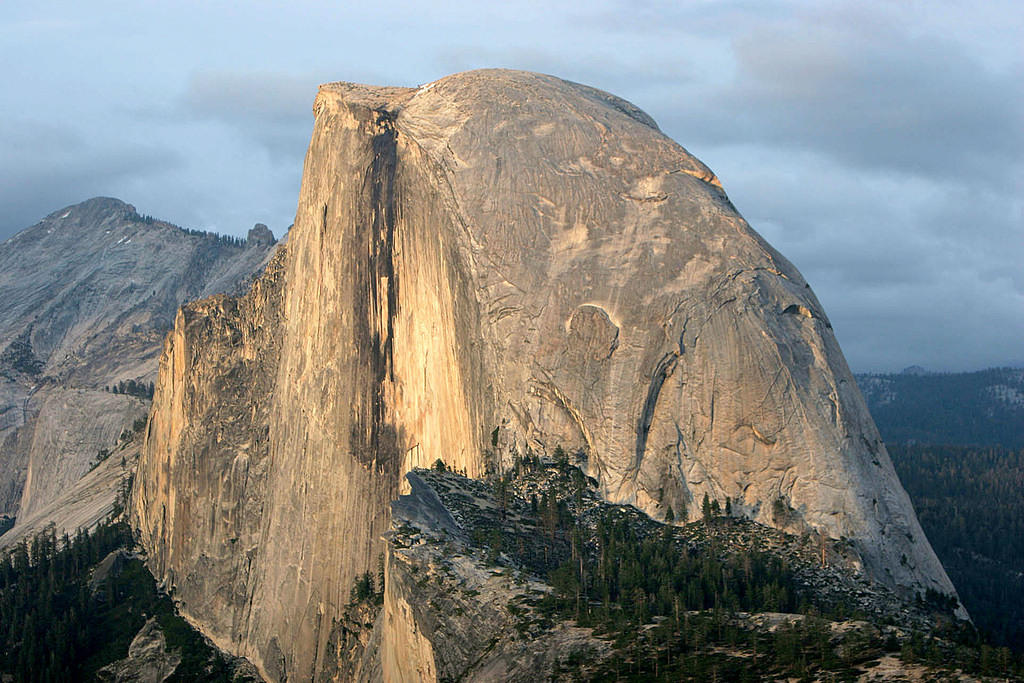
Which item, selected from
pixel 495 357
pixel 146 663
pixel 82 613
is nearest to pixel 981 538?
pixel 495 357

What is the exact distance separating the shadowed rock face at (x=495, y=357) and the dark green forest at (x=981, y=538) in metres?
30.8

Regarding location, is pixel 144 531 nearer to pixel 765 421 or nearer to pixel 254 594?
pixel 254 594

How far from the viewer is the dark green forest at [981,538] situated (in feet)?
382

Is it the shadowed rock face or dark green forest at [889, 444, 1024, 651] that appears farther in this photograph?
dark green forest at [889, 444, 1024, 651]

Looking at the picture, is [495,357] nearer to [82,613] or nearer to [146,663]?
[146,663]

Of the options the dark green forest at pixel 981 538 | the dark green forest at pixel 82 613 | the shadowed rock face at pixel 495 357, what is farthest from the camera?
the dark green forest at pixel 981 538

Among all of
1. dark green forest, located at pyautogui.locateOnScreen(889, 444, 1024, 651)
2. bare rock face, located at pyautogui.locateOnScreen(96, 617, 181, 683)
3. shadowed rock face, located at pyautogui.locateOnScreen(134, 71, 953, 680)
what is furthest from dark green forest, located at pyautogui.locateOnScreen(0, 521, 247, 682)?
dark green forest, located at pyautogui.locateOnScreen(889, 444, 1024, 651)

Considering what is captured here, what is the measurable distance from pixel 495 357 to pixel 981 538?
96174mm

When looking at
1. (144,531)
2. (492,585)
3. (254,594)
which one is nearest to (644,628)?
(492,585)

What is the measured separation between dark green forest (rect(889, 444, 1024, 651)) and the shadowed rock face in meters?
30.8

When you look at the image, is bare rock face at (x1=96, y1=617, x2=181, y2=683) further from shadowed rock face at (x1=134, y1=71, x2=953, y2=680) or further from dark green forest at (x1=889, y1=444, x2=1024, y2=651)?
dark green forest at (x1=889, y1=444, x2=1024, y2=651)

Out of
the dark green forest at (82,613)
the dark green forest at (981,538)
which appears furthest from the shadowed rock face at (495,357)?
the dark green forest at (981,538)

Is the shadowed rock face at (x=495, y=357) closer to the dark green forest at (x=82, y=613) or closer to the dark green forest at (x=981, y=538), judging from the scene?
the dark green forest at (x=82, y=613)

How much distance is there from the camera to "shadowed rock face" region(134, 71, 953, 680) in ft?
242
